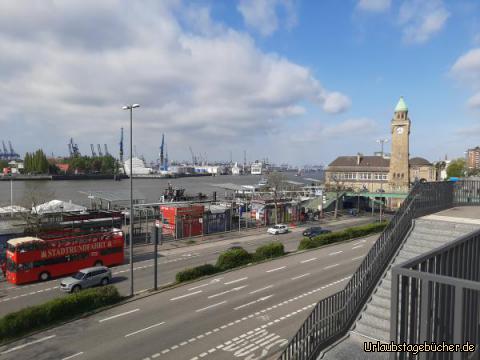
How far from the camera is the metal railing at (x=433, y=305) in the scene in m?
4.45

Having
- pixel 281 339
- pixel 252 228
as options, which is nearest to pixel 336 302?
pixel 281 339

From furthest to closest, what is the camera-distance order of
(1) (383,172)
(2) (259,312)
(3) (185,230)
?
(1) (383,172) < (3) (185,230) < (2) (259,312)

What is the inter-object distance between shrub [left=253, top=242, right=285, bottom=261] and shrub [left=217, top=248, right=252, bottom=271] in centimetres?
98

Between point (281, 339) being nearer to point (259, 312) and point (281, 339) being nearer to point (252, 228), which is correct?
point (259, 312)

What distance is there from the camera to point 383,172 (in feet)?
255

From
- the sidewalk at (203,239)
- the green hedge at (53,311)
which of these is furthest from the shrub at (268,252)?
the green hedge at (53,311)

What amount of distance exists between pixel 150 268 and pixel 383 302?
66.3ft

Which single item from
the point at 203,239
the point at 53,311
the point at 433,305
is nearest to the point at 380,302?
the point at 433,305

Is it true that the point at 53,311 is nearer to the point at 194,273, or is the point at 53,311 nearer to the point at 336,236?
the point at 194,273

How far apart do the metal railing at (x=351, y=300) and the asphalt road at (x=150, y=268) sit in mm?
13365

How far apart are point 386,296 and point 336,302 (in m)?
1.62

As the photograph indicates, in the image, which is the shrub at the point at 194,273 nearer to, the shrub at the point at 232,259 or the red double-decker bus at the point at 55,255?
the shrub at the point at 232,259

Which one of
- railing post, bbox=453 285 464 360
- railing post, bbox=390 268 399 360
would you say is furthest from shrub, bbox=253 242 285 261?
railing post, bbox=453 285 464 360

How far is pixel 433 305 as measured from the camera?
196 inches
